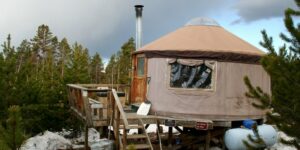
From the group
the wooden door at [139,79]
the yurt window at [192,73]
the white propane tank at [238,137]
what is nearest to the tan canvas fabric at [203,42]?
the yurt window at [192,73]

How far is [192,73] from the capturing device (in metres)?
10.0

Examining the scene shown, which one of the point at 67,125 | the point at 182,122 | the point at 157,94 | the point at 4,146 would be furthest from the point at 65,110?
the point at 4,146

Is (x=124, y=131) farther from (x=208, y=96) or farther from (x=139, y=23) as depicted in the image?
(x=139, y=23)

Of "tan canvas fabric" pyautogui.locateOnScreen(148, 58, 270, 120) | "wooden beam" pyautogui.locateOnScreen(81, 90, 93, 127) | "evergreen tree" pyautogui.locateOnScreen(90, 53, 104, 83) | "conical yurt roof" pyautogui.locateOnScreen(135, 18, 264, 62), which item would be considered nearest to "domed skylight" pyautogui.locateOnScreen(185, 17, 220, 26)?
"conical yurt roof" pyautogui.locateOnScreen(135, 18, 264, 62)

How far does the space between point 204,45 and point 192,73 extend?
70cm

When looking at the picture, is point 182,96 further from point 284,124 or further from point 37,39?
point 37,39

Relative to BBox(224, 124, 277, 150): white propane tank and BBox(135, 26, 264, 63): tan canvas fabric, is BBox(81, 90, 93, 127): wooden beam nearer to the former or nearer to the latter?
BBox(135, 26, 264, 63): tan canvas fabric

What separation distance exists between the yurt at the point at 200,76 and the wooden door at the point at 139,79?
1.04 feet

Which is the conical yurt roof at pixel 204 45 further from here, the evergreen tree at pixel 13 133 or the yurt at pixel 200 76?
the evergreen tree at pixel 13 133

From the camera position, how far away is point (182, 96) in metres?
10.1

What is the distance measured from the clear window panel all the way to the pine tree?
13.8 feet

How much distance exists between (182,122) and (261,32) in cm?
424

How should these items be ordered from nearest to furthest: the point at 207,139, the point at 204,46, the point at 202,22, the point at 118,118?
the point at 118,118, the point at 207,139, the point at 204,46, the point at 202,22

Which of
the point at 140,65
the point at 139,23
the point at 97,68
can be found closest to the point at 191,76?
the point at 140,65
